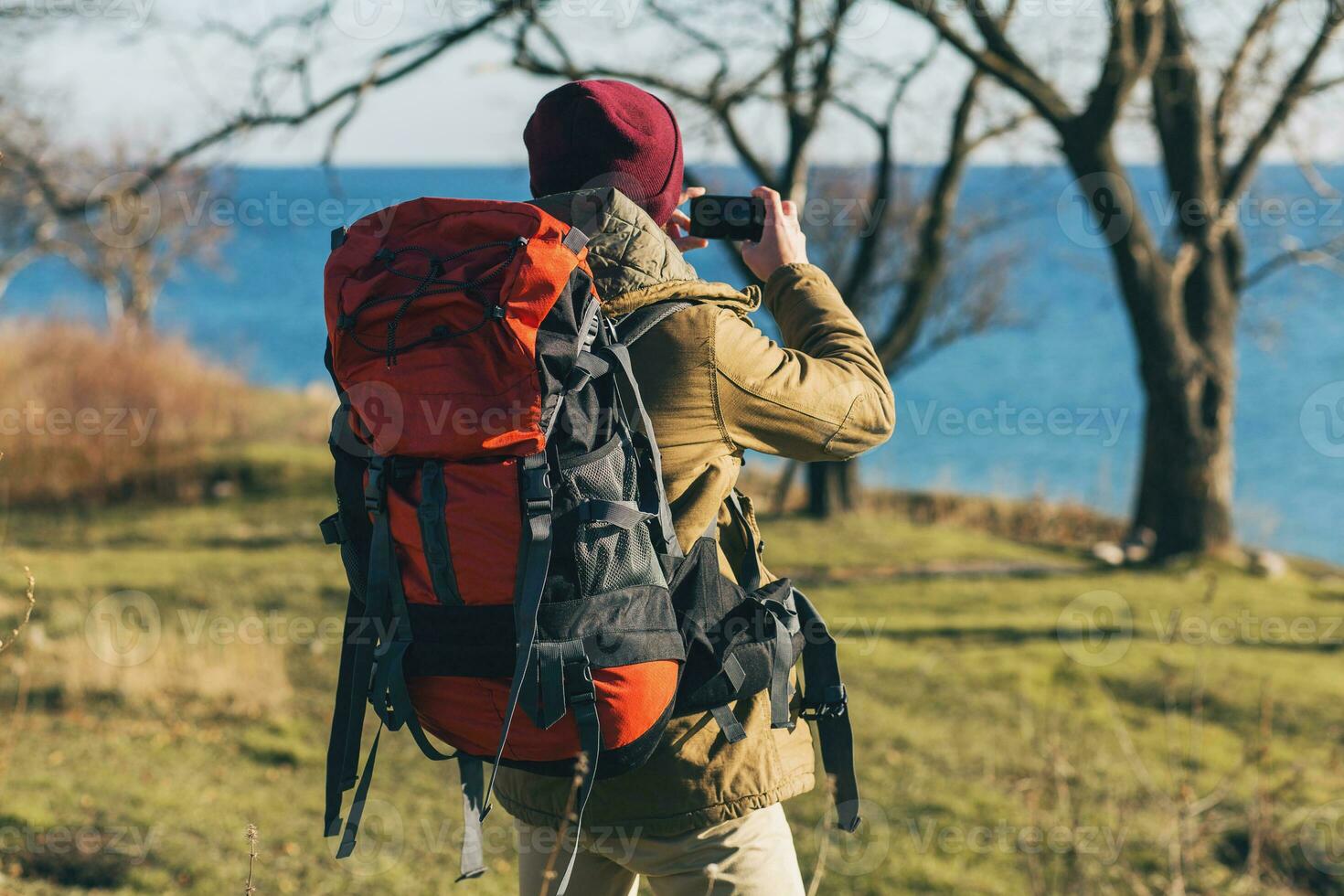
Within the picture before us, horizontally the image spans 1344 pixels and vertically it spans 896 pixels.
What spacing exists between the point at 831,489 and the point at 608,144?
9.53m

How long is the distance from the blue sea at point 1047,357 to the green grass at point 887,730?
1546 mm

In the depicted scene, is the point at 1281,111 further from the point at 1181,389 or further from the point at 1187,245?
the point at 1181,389

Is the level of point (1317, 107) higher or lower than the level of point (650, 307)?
higher

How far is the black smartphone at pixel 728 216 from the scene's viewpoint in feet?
7.08

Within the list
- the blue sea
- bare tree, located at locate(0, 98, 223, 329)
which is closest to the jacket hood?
the blue sea

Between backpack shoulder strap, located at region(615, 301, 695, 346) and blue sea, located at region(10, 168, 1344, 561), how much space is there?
13.6 feet

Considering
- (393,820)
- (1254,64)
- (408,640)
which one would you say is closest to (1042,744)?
(393,820)

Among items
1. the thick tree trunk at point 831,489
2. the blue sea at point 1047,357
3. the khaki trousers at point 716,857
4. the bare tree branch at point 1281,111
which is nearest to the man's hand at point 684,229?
the khaki trousers at point 716,857

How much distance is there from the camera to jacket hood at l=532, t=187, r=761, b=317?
1.83m

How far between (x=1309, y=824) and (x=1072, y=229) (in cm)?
4738

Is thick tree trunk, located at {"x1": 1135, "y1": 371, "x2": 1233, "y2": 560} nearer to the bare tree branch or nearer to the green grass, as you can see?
the green grass

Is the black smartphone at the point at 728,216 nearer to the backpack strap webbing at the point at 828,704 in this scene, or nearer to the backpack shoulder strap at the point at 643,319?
the backpack shoulder strap at the point at 643,319

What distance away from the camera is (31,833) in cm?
421

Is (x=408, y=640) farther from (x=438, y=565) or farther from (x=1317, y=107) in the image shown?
(x=1317, y=107)
